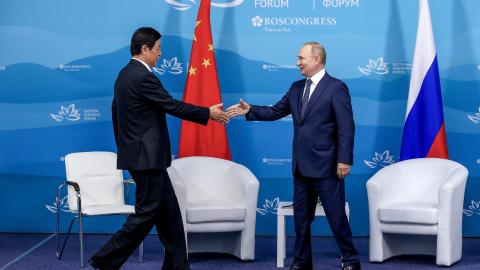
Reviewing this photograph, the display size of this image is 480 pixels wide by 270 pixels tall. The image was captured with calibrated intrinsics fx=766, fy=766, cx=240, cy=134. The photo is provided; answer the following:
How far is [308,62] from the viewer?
5.40 m

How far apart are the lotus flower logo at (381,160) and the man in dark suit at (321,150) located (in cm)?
177

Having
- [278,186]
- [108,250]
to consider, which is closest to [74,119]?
[278,186]

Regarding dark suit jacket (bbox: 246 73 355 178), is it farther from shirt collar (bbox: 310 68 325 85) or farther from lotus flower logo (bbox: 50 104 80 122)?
lotus flower logo (bbox: 50 104 80 122)

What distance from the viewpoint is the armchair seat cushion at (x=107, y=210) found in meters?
5.82

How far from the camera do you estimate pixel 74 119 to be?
285 inches

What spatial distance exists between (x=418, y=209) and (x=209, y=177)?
1756 millimetres

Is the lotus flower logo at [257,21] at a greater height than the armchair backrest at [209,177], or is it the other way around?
the lotus flower logo at [257,21]

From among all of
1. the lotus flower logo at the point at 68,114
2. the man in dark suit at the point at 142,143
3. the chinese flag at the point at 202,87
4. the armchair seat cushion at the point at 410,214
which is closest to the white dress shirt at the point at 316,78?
the man in dark suit at the point at 142,143

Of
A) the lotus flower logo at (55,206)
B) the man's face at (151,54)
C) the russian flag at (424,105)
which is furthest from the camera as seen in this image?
the lotus flower logo at (55,206)

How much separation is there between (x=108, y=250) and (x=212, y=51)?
2.48m

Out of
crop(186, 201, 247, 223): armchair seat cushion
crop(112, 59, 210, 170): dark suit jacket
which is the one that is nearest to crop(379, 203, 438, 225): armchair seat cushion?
crop(186, 201, 247, 223): armchair seat cushion

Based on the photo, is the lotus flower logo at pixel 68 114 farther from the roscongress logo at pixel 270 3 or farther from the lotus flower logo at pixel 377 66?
the lotus flower logo at pixel 377 66

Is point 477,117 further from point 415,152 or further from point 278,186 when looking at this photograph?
point 278,186

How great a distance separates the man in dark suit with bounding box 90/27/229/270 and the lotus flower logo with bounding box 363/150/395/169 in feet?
8.55
